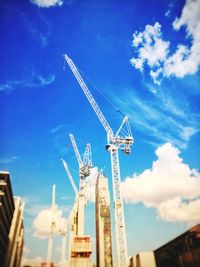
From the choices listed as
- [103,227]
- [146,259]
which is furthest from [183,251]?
→ [103,227]

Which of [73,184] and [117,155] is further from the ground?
[73,184]

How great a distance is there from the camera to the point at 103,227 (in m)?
135

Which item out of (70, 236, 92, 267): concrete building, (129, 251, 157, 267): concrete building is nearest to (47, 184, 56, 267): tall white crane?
(70, 236, 92, 267): concrete building

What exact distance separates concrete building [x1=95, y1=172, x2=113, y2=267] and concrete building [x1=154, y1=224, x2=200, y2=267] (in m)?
71.9

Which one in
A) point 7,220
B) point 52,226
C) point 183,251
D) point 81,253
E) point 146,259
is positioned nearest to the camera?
point 183,251

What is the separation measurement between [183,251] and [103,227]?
9181 cm

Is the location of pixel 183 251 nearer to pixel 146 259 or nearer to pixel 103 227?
pixel 146 259

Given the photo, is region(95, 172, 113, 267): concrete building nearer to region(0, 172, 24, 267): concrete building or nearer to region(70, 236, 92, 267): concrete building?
region(70, 236, 92, 267): concrete building

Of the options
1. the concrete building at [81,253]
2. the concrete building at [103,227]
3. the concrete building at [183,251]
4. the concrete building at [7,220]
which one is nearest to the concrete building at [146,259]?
the concrete building at [183,251]

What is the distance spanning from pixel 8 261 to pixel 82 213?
46.4 metres

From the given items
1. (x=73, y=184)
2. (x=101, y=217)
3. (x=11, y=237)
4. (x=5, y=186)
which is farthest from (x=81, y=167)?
(x=5, y=186)

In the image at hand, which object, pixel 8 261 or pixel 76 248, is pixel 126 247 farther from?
pixel 8 261

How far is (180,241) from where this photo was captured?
51781mm

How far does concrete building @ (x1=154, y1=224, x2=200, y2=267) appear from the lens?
1768 inches
